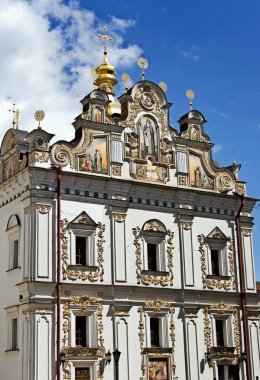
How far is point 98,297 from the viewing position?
2612 centimetres

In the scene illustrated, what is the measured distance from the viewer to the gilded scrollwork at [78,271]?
25.7 metres

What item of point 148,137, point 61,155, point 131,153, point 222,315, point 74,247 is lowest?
point 222,315

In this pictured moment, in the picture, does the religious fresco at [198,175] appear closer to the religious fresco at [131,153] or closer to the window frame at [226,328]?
the religious fresco at [131,153]

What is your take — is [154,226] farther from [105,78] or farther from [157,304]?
[105,78]

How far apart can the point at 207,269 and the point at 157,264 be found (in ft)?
8.19

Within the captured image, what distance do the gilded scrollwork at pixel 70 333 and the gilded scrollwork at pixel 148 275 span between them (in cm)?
225

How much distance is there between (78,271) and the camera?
25.9m

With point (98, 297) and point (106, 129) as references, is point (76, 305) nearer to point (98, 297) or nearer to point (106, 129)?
point (98, 297)

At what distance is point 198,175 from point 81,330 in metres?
9.00

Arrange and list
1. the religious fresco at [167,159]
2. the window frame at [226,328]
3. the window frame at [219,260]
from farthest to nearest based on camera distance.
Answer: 1. the religious fresco at [167,159]
2. the window frame at [219,260]
3. the window frame at [226,328]

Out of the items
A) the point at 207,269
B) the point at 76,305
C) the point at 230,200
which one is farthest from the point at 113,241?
the point at 230,200

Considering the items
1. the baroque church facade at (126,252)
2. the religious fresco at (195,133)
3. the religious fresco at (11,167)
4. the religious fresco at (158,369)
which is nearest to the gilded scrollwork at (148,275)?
the baroque church facade at (126,252)

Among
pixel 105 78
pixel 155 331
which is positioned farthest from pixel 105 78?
pixel 155 331

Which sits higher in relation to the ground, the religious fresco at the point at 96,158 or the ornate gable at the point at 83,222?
the religious fresco at the point at 96,158
